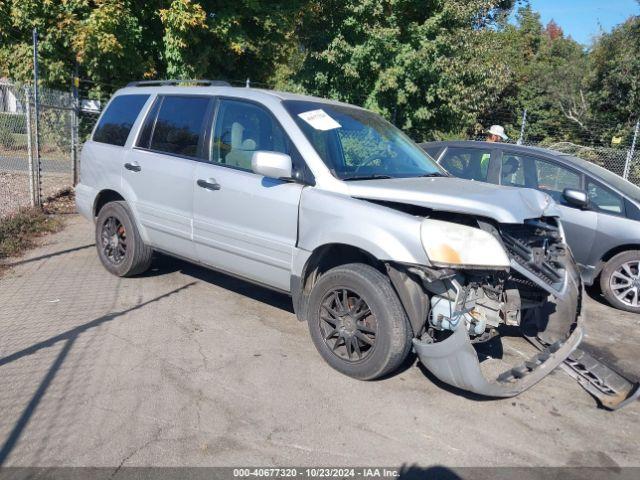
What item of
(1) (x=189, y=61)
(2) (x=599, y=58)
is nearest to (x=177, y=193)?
(1) (x=189, y=61)

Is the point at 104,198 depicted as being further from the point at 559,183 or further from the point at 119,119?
the point at 559,183

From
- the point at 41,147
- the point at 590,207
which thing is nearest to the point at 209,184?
the point at 590,207

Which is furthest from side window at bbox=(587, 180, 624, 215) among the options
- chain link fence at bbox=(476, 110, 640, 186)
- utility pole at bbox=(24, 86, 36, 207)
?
utility pole at bbox=(24, 86, 36, 207)

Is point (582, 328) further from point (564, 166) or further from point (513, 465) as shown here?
point (564, 166)

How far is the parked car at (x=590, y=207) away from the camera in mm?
6180

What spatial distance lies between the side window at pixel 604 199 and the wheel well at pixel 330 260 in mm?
3655

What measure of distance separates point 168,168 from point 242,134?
2.91 ft

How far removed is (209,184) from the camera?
4.84 m

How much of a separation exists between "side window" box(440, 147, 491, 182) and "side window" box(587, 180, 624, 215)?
1209 millimetres

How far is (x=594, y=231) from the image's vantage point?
248 inches

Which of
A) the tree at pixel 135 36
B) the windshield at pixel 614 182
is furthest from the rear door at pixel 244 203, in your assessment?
the tree at pixel 135 36

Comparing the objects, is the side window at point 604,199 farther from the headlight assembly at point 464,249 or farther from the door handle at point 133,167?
the door handle at point 133,167

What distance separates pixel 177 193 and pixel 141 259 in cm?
107

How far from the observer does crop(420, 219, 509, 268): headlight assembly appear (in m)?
3.44
